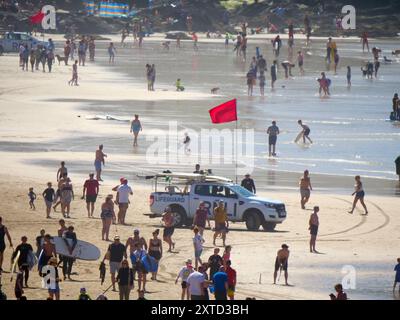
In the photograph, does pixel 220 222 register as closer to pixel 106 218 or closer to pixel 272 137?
pixel 106 218

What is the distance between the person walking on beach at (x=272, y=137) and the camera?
4194 centimetres

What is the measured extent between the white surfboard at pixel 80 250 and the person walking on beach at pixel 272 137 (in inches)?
631

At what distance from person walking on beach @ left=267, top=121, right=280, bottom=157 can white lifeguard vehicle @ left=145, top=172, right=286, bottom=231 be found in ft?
32.5

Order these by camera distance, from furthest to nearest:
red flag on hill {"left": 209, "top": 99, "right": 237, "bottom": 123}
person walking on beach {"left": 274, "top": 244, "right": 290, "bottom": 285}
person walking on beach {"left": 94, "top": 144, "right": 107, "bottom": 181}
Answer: person walking on beach {"left": 94, "top": 144, "right": 107, "bottom": 181}
red flag on hill {"left": 209, "top": 99, "right": 237, "bottom": 123}
person walking on beach {"left": 274, "top": 244, "right": 290, "bottom": 285}

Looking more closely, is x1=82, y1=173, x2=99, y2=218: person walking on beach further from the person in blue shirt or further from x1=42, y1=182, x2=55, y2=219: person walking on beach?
the person in blue shirt

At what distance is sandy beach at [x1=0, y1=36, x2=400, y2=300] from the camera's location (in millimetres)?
25344

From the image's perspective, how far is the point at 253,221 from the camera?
3183cm

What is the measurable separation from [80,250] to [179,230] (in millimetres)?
5975

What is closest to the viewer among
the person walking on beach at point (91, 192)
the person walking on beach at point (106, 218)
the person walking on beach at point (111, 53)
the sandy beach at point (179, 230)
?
the sandy beach at point (179, 230)

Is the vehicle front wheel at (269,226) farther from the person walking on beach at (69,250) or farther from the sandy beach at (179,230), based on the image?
the person walking on beach at (69,250)

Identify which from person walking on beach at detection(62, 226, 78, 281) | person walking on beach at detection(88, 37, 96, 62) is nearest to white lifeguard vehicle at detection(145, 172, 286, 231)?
person walking on beach at detection(62, 226, 78, 281)

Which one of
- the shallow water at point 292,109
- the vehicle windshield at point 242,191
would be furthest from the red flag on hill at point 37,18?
the vehicle windshield at point 242,191
